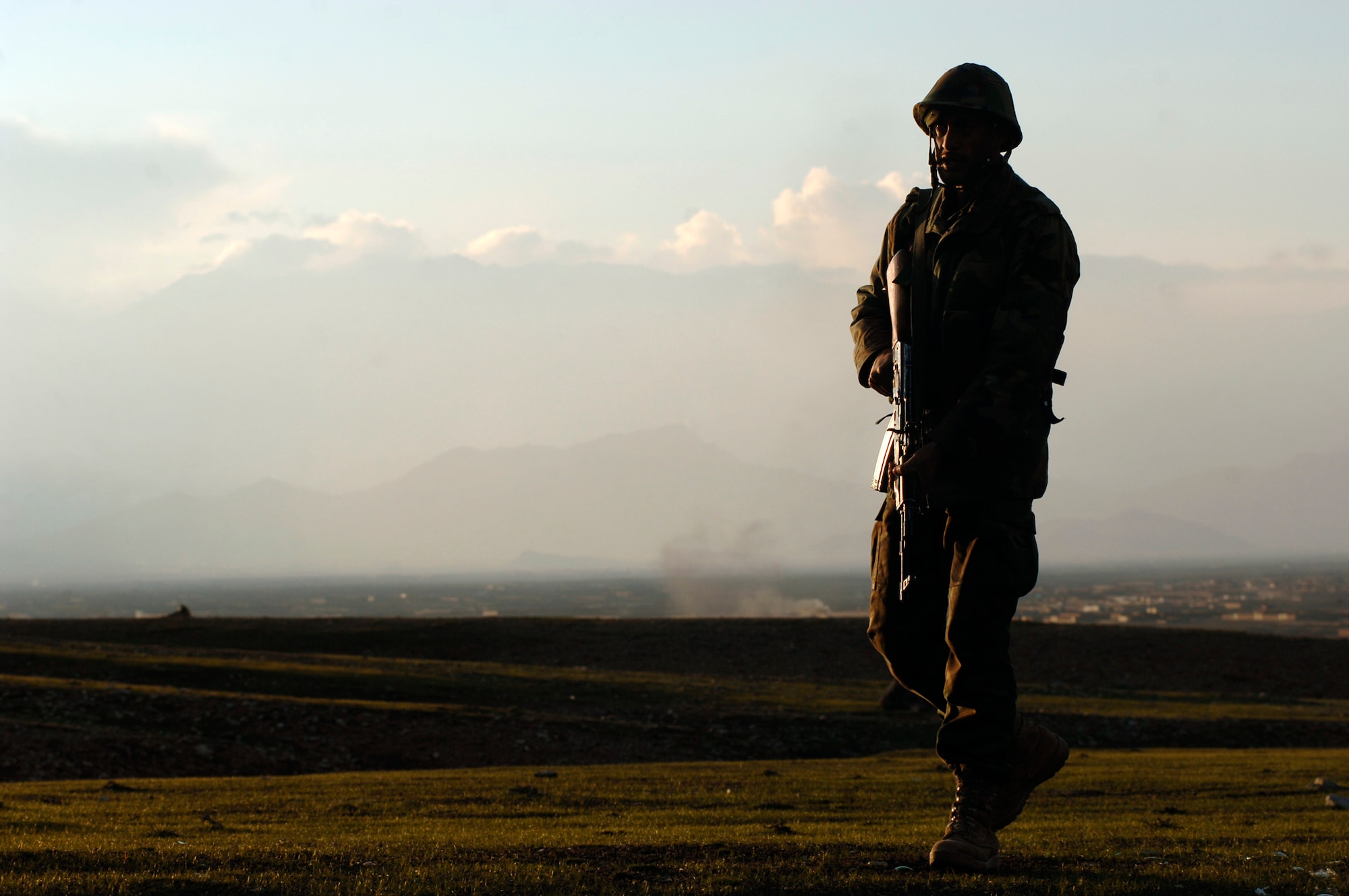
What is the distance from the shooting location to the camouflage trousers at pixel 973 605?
602 cm

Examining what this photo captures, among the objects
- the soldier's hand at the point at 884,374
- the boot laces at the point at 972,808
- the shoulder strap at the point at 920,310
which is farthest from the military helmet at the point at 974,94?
the boot laces at the point at 972,808

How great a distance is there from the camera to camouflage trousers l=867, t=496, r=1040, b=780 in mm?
6023

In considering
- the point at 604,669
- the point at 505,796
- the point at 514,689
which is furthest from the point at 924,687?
the point at 604,669

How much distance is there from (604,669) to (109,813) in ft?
113

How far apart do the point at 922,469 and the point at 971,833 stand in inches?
72.9

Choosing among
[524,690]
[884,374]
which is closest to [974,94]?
[884,374]

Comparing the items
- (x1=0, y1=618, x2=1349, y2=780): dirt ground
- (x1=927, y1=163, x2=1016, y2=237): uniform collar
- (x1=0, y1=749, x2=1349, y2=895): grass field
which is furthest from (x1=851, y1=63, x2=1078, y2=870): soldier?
(x1=0, y1=618, x2=1349, y2=780): dirt ground

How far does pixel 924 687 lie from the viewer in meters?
6.46

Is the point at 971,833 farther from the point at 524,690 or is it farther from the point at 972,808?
the point at 524,690

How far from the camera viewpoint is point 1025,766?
619 centimetres

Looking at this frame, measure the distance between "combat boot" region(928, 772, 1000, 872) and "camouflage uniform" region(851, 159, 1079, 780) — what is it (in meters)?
0.10

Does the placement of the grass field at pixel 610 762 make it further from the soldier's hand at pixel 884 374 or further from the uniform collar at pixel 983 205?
the uniform collar at pixel 983 205

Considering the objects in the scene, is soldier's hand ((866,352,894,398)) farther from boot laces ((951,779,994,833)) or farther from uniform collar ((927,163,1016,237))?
boot laces ((951,779,994,833))

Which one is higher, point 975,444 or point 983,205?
point 983,205
